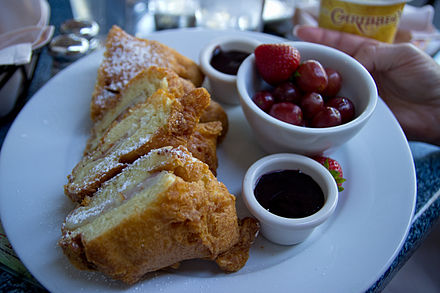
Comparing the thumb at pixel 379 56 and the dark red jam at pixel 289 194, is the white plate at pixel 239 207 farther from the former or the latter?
the thumb at pixel 379 56

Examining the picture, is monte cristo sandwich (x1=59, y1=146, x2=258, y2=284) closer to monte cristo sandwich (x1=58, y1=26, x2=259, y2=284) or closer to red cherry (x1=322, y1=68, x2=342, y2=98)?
monte cristo sandwich (x1=58, y1=26, x2=259, y2=284)

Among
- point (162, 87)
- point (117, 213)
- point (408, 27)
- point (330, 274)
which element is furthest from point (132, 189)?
point (408, 27)

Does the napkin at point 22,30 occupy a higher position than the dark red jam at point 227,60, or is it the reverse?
the napkin at point 22,30

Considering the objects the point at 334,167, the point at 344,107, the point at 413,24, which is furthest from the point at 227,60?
the point at 413,24

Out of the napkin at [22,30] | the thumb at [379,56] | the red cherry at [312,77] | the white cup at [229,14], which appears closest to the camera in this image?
the red cherry at [312,77]

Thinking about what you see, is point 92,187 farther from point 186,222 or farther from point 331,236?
point 331,236

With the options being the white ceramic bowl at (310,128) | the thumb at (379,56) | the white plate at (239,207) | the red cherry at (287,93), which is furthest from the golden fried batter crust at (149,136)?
the thumb at (379,56)

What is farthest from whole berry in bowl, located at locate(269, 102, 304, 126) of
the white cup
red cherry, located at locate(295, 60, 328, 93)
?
the white cup

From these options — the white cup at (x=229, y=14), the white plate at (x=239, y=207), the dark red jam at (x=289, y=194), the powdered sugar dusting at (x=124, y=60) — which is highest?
the powdered sugar dusting at (x=124, y=60)
